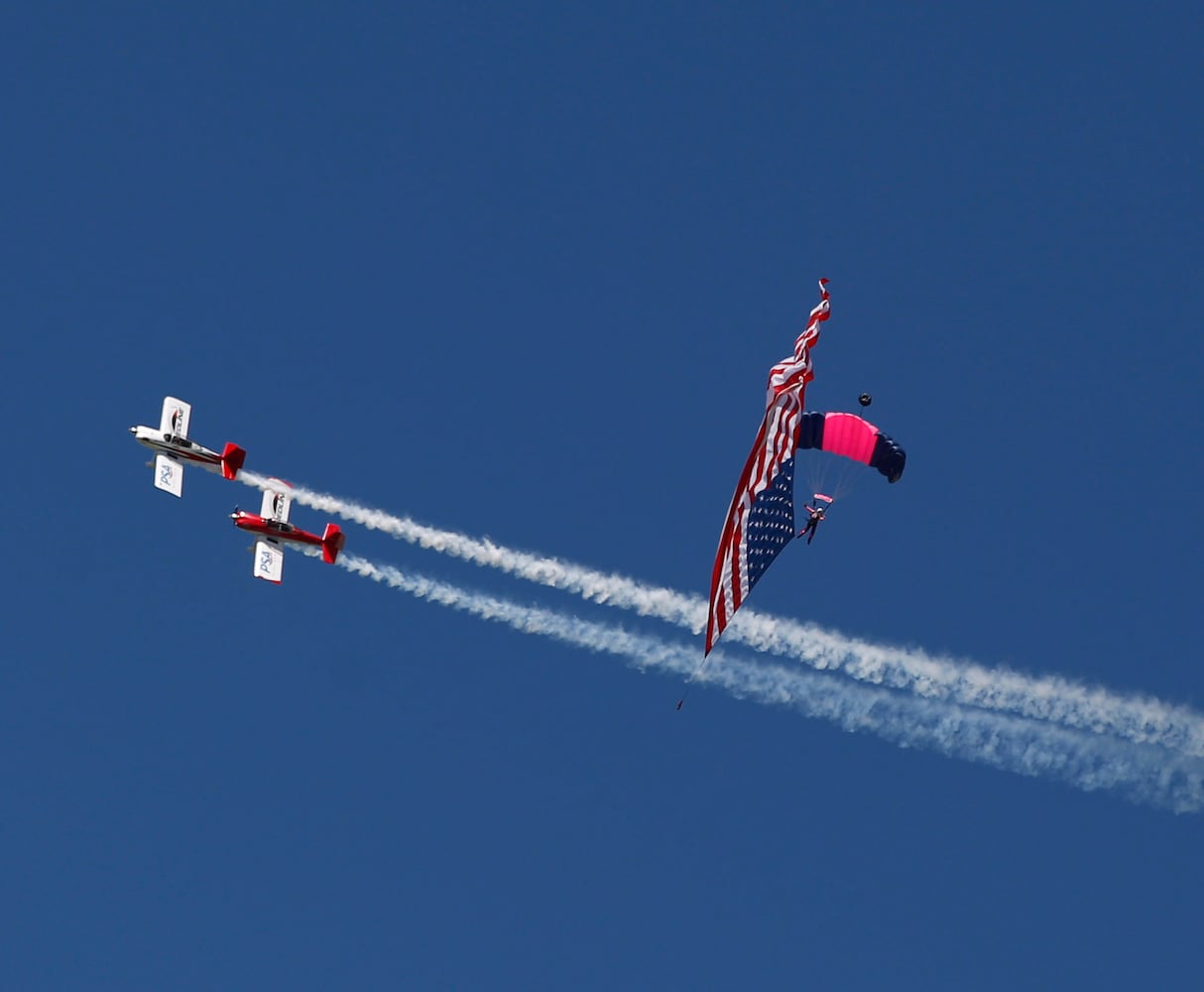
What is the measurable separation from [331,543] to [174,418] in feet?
28.7

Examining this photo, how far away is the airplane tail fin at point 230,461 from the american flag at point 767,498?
28.3 meters

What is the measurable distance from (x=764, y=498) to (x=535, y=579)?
17.8 m

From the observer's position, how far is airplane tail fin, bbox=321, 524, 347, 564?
3561 inches

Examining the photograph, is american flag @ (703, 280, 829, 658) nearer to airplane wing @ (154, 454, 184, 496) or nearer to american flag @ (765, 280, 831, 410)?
american flag @ (765, 280, 831, 410)

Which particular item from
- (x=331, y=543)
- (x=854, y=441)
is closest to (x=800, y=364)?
(x=854, y=441)

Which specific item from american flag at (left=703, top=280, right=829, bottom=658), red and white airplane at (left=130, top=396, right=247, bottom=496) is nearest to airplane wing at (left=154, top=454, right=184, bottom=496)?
red and white airplane at (left=130, top=396, right=247, bottom=496)

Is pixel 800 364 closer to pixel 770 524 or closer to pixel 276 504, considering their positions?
pixel 770 524

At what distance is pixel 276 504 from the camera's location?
89938 millimetres

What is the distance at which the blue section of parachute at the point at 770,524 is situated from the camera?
6888cm

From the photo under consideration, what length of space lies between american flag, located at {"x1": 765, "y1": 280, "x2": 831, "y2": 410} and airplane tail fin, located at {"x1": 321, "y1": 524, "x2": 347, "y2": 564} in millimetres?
27375

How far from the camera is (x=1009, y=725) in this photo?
7638 cm

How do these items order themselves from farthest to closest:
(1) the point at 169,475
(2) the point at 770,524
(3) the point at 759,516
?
(1) the point at 169,475, (2) the point at 770,524, (3) the point at 759,516

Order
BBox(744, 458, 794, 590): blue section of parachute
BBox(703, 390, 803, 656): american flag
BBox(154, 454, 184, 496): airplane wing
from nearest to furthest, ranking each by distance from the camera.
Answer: BBox(703, 390, 803, 656): american flag < BBox(744, 458, 794, 590): blue section of parachute < BBox(154, 454, 184, 496): airplane wing

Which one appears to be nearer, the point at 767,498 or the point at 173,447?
the point at 767,498
